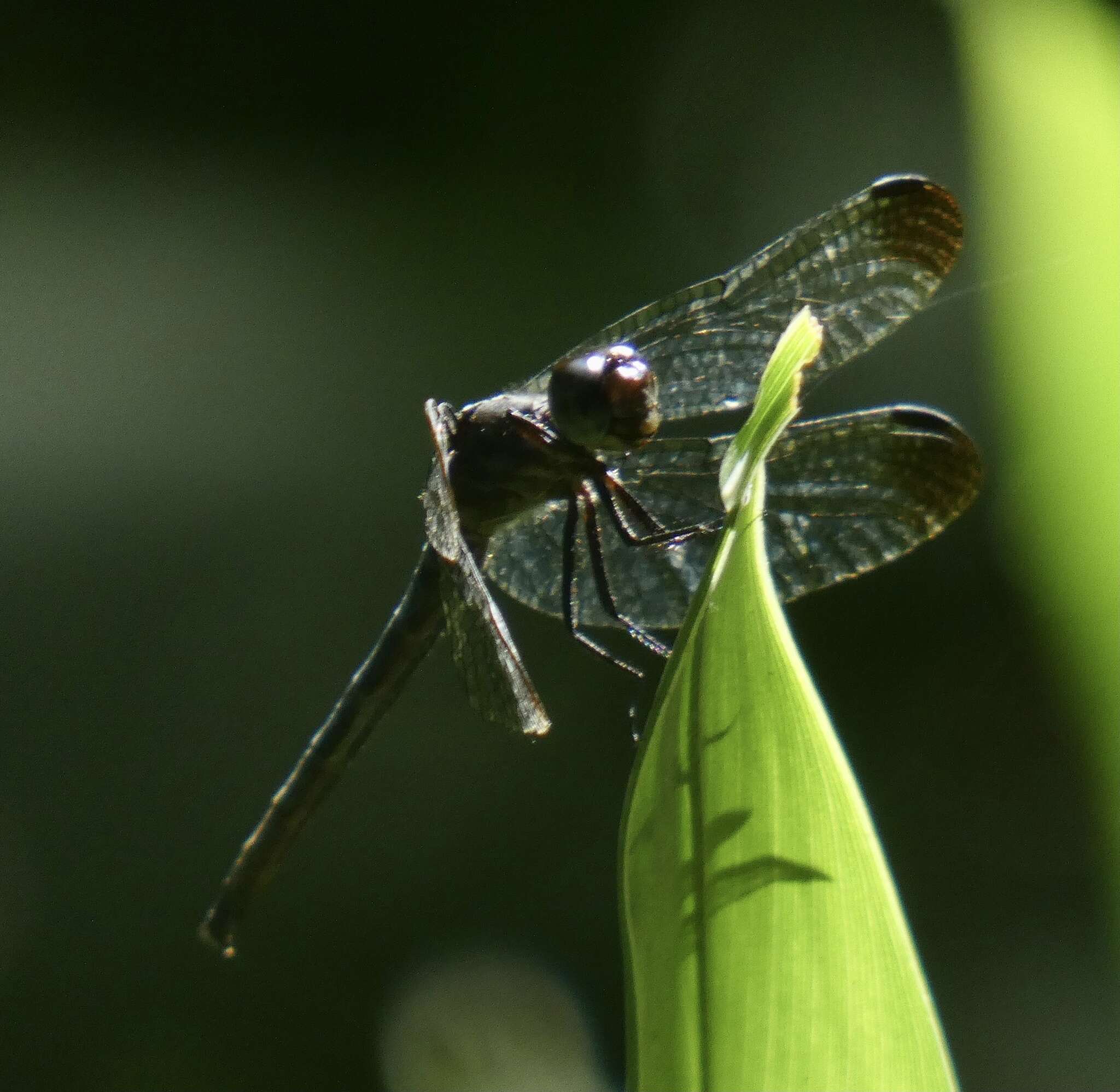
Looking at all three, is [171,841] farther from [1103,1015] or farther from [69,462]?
[1103,1015]

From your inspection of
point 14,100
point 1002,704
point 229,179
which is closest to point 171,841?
point 229,179

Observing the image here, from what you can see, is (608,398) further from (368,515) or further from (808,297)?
(368,515)

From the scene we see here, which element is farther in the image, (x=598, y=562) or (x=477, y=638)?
(x=598, y=562)

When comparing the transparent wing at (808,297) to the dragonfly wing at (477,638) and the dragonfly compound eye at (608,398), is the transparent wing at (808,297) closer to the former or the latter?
the dragonfly compound eye at (608,398)

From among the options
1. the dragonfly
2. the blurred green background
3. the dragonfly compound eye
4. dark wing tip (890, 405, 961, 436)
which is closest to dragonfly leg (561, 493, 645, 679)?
the dragonfly

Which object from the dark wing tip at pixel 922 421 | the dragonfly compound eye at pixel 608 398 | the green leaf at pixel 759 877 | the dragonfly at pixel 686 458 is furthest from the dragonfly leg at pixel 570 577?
the green leaf at pixel 759 877

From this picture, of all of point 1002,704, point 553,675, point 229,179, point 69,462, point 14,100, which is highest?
point 14,100

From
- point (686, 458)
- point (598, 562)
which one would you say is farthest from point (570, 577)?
point (686, 458)
